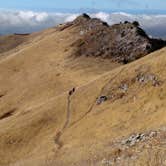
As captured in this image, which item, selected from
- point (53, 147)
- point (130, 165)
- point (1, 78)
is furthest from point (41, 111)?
point (130, 165)

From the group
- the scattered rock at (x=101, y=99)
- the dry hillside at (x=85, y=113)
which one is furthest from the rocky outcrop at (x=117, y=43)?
the scattered rock at (x=101, y=99)

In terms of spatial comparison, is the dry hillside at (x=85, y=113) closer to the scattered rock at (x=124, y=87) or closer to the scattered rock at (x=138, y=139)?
the scattered rock at (x=124, y=87)

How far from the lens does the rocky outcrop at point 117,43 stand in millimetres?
125625

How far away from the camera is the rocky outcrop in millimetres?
125625

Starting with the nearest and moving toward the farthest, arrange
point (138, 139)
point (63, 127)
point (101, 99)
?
point (138, 139) → point (63, 127) → point (101, 99)

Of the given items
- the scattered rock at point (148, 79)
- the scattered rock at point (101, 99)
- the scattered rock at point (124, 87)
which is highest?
the scattered rock at point (148, 79)

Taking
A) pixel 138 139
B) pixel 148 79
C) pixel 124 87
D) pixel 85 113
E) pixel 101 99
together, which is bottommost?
pixel 85 113

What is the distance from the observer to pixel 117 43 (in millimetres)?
130500

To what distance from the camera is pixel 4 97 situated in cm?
12200

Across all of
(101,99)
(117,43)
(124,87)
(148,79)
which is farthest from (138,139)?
(117,43)

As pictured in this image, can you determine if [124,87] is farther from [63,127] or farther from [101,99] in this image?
[63,127]

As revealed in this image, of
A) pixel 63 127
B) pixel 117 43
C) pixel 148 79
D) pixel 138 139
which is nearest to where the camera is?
pixel 138 139

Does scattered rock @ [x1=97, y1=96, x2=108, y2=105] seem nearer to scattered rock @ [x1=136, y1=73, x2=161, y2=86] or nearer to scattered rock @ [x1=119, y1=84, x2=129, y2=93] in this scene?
scattered rock @ [x1=119, y1=84, x2=129, y2=93]

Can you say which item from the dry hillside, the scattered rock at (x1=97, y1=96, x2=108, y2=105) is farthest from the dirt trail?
the scattered rock at (x1=97, y1=96, x2=108, y2=105)
